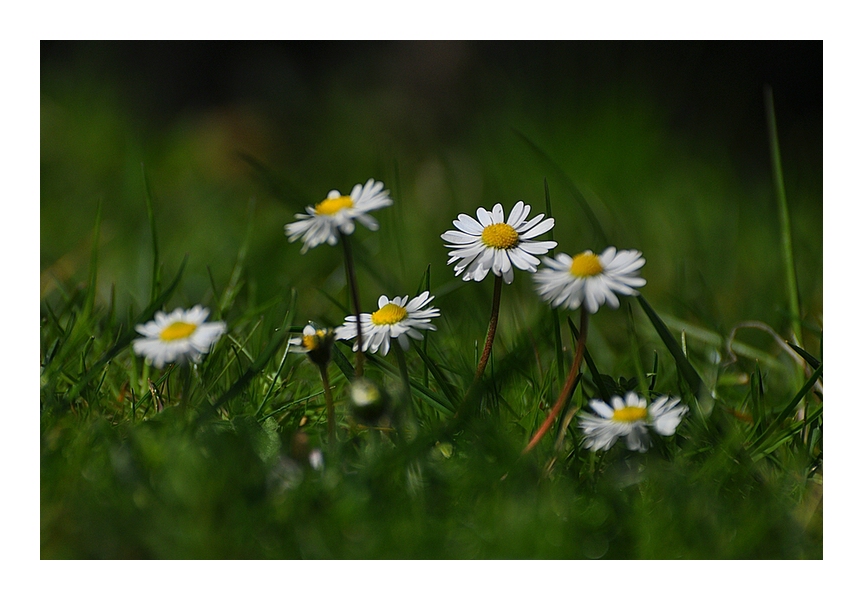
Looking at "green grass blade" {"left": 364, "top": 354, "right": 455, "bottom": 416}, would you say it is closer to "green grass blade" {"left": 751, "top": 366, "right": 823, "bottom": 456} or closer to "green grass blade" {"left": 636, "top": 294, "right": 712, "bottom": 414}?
"green grass blade" {"left": 636, "top": 294, "right": 712, "bottom": 414}

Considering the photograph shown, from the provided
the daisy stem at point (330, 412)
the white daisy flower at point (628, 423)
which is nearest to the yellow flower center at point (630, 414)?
the white daisy flower at point (628, 423)

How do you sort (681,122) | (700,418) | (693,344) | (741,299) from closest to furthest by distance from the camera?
(700,418), (693,344), (741,299), (681,122)

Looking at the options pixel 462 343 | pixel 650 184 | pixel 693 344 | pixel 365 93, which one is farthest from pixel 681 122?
pixel 462 343

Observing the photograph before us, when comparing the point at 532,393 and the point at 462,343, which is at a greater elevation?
the point at 462,343

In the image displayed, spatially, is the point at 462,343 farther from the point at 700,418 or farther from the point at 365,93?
the point at 365,93

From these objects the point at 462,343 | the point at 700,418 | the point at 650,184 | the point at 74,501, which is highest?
the point at 650,184

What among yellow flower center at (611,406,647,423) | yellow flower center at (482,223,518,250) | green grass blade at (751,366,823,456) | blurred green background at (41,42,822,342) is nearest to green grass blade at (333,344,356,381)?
yellow flower center at (482,223,518,250)
